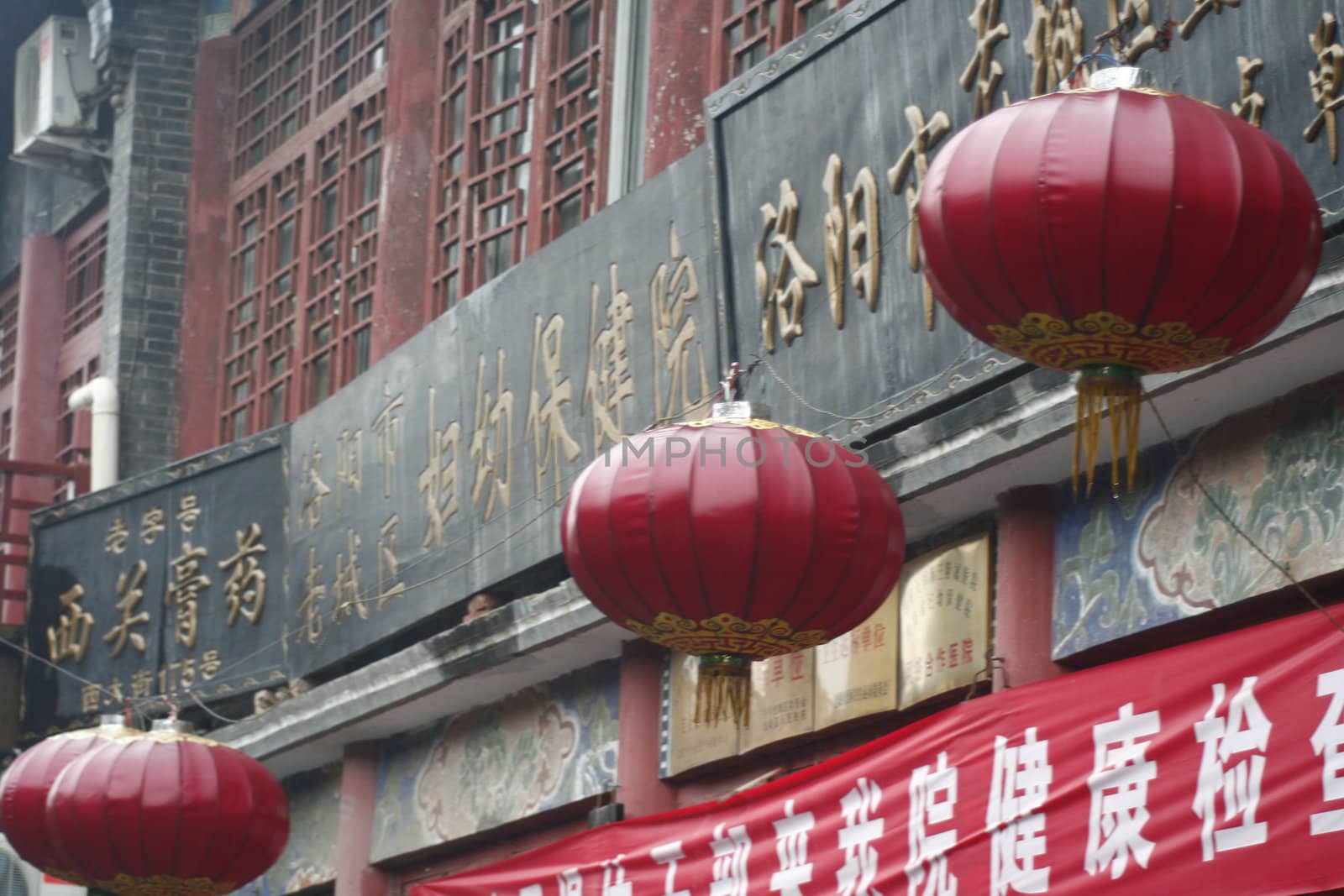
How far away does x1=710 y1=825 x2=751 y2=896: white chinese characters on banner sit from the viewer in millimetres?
8977

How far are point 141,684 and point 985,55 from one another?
7972mm

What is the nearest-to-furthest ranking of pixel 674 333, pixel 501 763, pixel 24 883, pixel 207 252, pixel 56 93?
pixel 674 333 → pixel 501 763 → pixel 24 883 → pixel 207 252 → pixel 56 93

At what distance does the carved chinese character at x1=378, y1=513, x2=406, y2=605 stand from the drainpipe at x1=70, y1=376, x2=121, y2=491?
14.4ft

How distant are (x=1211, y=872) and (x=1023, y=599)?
5.17ft

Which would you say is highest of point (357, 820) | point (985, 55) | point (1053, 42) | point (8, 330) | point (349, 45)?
point (8, 330)

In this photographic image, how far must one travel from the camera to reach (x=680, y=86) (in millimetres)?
10883

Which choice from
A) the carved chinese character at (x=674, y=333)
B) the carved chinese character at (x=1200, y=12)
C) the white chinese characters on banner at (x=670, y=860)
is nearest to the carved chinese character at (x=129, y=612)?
the carved chinese character at (x=674, y=333)

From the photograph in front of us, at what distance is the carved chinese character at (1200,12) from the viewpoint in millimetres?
6848

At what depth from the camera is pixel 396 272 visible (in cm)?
1354

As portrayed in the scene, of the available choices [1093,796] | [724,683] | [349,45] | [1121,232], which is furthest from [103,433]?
[1121,232]

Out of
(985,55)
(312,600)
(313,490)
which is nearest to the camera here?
(985,55)

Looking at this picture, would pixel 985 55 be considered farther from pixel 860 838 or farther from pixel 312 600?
pixel 312 600

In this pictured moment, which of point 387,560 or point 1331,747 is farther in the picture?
point 387,560

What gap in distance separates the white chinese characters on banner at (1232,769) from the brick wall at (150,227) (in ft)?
34.3
